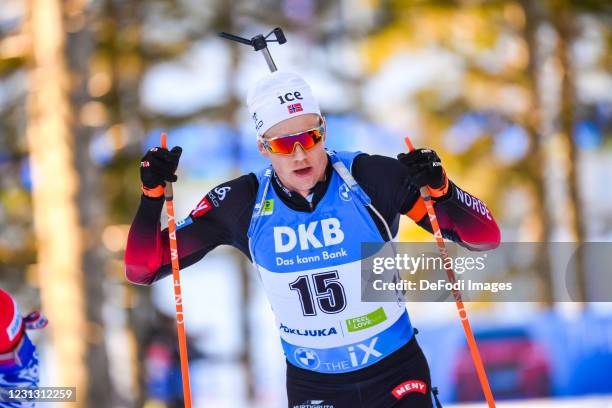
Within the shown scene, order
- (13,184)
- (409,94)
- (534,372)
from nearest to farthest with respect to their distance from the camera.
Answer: (534,372), (13,184), (409,94)

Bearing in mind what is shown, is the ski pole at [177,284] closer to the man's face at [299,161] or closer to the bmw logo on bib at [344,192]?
the man's face at [299,161]

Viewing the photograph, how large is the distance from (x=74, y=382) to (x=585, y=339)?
5.59 m

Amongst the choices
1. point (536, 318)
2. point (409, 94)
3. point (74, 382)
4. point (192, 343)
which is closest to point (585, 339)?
point (536, 318)

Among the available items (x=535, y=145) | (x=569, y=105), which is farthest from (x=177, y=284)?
(x=569, y=105)

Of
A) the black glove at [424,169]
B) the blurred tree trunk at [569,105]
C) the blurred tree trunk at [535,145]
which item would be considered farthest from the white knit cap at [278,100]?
the blurred tree trunk at [569,105]

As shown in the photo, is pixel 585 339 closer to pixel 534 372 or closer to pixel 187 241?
pixel 534 372

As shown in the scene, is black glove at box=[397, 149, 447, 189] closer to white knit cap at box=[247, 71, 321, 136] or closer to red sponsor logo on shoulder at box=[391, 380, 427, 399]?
white knit cap at box=[247, 71, 321, 136]

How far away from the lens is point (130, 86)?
15.9 metres

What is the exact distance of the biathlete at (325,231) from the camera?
3982 millimetres

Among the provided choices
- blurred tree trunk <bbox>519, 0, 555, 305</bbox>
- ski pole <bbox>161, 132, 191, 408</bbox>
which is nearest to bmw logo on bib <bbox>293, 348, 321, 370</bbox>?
ski pole <bbox>161, 132, 191, 408</bbox>

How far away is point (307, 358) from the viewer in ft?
13.4

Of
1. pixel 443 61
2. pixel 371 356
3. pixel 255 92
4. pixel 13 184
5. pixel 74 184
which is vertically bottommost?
A: pixel 371 356

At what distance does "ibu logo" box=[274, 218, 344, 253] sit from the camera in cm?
397

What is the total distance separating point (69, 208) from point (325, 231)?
5507mm
